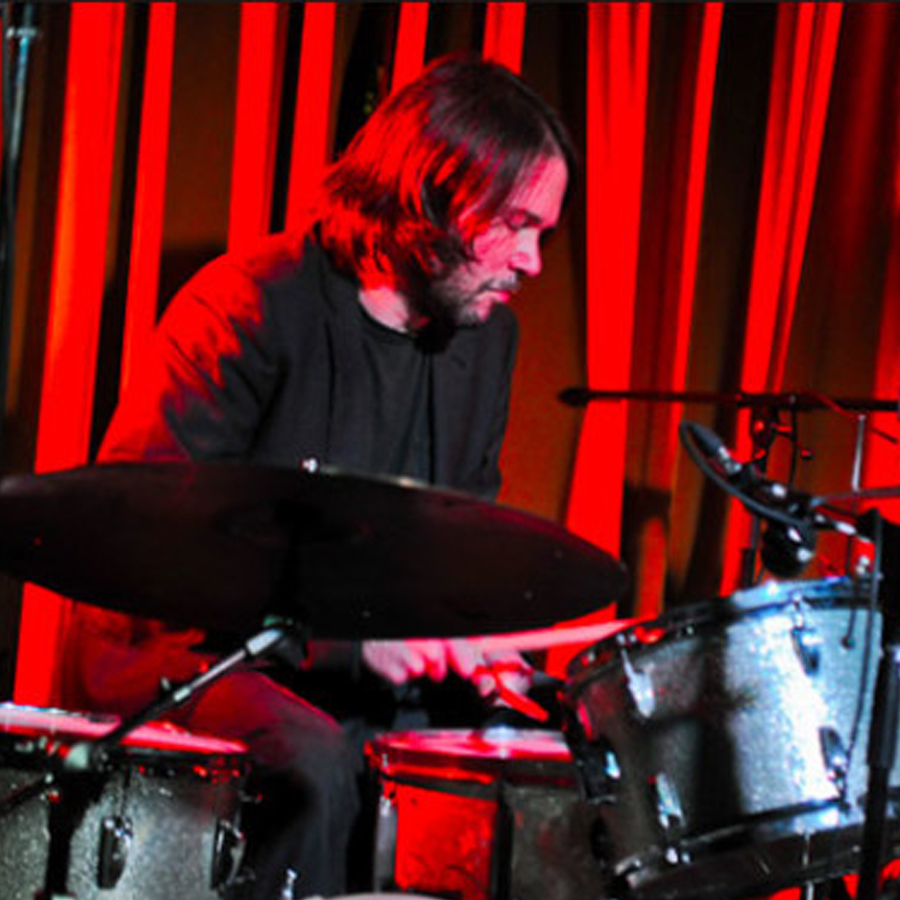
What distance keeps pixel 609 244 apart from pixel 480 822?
154 cm

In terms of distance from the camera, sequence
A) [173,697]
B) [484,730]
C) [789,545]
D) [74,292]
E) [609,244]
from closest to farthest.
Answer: [173,697] → [789,545] → [484,730] → [74,292] → [609,244]

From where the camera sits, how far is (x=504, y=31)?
10.4ft

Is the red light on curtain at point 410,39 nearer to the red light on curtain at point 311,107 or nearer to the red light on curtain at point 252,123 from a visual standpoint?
the red light on curtain at point 311,107

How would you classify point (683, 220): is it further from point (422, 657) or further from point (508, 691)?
point (422, 657)

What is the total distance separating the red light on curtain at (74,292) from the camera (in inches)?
112

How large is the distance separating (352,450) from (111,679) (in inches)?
19.9

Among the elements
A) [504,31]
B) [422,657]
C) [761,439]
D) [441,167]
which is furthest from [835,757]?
[504,31]

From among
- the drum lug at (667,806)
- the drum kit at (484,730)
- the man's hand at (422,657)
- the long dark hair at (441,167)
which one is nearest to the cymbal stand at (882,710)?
the drum kit at (484,730)

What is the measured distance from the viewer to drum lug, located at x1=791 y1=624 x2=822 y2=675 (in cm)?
191

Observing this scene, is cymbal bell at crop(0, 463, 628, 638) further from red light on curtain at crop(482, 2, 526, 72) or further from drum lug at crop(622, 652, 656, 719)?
red light on curtain at crop(482, 2, 526, 72)

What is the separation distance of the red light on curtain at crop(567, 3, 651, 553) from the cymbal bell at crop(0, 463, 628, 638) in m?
1.57

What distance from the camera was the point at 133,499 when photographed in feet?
4.77

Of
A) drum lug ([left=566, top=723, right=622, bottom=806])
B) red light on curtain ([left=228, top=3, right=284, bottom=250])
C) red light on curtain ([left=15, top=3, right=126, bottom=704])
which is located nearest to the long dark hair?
red light on curtain ([left=228, top=3, right=284, bottom=250])

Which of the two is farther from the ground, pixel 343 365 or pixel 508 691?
pixel 343 365
